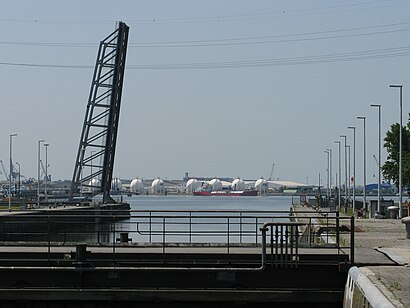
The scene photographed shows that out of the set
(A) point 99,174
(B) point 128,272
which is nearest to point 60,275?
(B) point 128,272

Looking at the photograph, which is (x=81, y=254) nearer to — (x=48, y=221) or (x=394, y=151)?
(x=48, y=221)

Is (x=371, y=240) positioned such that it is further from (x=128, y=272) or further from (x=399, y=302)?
(x=399, y=302)

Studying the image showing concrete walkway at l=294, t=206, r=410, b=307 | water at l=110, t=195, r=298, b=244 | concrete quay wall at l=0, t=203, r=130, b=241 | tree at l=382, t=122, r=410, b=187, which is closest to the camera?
concrete walkway at l=294, t=206, r=410, b=307

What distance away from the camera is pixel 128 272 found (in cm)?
1856

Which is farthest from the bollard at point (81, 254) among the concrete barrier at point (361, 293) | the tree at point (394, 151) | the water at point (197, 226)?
the tree at point (394, 151)

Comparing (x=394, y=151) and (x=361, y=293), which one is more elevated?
(x=394, y=151)

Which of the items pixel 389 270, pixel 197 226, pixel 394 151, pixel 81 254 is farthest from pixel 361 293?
pixel 394 151

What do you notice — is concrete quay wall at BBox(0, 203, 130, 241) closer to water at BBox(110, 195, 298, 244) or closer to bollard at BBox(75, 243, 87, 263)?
water at BBox(110, 195, 298, 244)

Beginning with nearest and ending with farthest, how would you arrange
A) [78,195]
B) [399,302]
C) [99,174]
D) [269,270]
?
[399,302]
[269,270]
[99,174]
[78,195]

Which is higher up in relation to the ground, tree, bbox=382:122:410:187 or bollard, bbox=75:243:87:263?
tree, bbox=382:122:410:187

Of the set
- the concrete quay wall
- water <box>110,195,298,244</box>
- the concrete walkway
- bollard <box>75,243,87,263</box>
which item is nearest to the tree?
water <box>110,195,298,244</box>

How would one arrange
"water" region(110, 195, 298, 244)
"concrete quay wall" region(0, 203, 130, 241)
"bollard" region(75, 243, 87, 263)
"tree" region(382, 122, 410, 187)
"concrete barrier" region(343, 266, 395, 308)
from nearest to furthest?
1. "concrete barrier" region(343, 266, 395, 308)
2. "bollard" region(75, 243, 87, 263)
3. "concrete quay wall" region(0, 203, 130, 241)
4. "water" region(110, 195, 298, 244)
5. "tree" region(382, 122, 410, 187)

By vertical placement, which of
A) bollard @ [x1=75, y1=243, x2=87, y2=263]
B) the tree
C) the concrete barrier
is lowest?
the concrete barrier

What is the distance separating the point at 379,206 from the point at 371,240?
134ft
